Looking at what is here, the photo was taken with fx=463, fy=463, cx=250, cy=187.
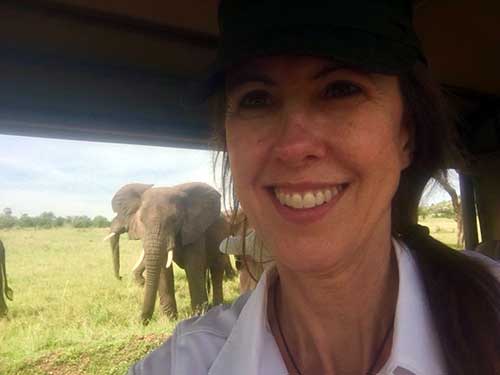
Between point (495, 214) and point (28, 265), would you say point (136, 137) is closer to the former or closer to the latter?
point (495, 214)

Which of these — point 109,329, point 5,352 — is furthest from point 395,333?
Answer: point 109,329

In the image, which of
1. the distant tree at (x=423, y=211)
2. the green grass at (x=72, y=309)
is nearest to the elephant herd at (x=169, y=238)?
the green grass at (x=72, y=309)

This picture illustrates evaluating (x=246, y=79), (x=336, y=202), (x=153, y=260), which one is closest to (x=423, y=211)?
(x=336, y=202)

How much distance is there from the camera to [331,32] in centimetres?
73

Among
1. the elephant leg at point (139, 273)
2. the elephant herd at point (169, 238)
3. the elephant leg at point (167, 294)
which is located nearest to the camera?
the elephant herd at point (169, 238)

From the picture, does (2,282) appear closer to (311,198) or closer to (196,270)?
(196,270)

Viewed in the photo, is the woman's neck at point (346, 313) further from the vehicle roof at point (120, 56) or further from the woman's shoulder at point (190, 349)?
the vehicle roof at point (120, 56)

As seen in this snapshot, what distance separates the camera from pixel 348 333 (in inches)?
39.5

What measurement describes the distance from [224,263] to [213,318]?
8403mm

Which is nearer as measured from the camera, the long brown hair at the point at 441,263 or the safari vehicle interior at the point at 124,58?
the long brown hair at the point at 441,263

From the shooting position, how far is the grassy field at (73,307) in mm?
4637

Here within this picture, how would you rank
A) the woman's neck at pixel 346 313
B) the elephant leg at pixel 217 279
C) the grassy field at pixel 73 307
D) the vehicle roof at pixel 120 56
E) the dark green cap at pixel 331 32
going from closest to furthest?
the dark green cap at pixel 331 32
the woman's neck at pixel 346 313
the vehicle roof at pixel 120 56
the grassy field at pixel 73 307
the elephant leg at pixel 217 279

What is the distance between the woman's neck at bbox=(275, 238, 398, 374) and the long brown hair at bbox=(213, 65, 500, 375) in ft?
0.34

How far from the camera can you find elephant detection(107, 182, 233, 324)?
7.26 m
